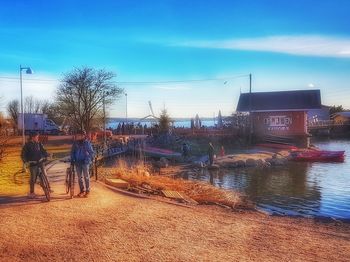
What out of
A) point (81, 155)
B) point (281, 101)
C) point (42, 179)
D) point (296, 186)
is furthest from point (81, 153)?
point (281, 101)

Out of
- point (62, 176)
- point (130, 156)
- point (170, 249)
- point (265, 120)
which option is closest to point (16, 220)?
point (170, 249)

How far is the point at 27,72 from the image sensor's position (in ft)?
93.2

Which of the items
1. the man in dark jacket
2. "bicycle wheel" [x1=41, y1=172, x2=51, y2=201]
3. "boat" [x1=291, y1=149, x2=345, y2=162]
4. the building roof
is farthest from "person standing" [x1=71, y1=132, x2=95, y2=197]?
the building roof

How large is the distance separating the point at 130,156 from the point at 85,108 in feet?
45.8

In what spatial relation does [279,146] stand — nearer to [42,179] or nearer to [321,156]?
[321,156]

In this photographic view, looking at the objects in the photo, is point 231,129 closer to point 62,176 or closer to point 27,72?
point 27,72

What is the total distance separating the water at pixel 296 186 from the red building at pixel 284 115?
1278 centimetres

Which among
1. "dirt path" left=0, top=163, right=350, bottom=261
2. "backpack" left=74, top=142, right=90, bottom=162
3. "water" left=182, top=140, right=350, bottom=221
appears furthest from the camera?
"water" left=182, top=140, right=350, bottom=221

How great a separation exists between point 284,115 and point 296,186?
89.5 feet

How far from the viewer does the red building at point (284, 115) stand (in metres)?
50.9

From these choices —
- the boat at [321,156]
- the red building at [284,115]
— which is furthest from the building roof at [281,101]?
the boat at [321,156]

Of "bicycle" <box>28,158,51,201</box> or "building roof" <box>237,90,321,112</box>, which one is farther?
"building roof" <box>237,90,321,112</box>

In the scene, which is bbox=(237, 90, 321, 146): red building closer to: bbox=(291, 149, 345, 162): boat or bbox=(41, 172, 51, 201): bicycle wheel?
bbox=(291, 149, 345, 162): boat

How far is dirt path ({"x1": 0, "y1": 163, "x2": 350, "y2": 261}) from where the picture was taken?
822 cm
